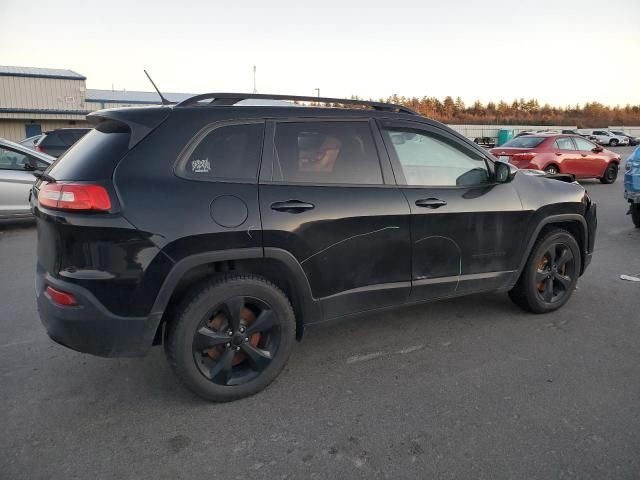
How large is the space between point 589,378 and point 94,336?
10.3 ft

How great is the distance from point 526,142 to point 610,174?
392cm

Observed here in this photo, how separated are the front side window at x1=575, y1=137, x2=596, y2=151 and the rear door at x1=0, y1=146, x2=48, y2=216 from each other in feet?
46.7

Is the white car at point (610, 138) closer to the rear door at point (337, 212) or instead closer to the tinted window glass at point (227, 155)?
the rear door at point (337, 212)

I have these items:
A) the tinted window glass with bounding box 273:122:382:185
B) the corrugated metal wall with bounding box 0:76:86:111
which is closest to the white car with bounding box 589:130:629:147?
the corrugated metal wall with bounding box 0:76:86:111

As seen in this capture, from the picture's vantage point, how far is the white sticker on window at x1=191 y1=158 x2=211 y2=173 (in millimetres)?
2818

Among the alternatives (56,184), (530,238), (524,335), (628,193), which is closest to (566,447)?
(524,335)

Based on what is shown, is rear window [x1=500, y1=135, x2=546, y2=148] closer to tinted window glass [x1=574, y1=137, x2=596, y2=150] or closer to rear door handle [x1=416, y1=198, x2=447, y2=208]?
tinted window glass [x1=574, y1=137, x2=596, y2=150]

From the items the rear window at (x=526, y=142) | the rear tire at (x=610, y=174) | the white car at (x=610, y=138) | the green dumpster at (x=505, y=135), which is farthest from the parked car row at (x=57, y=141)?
the white car at (x=610, y=138)

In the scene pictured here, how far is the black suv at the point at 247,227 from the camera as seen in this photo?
104 inches

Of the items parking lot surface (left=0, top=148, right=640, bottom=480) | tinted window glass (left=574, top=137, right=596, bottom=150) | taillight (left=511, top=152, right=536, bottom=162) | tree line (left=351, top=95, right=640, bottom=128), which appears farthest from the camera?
tree line (left=351, top=95, right=640, bottom=128)

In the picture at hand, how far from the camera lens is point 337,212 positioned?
3.14 metres

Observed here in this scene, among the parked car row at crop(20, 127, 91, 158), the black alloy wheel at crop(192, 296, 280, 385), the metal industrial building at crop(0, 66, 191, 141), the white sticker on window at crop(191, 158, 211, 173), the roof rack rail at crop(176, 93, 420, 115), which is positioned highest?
the metal industrial building at crop(0, 66, 191, 141)

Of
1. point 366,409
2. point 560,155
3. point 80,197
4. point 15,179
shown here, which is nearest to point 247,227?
point 80,197

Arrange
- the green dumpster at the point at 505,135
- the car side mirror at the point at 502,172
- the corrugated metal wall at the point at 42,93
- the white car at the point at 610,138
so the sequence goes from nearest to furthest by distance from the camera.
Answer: the car side mirror at the point at 502,172 < the corrugated metal wall at the point at 42,93 < the green dumpster at the point at 505,135 < the white car at the point at 610,138
